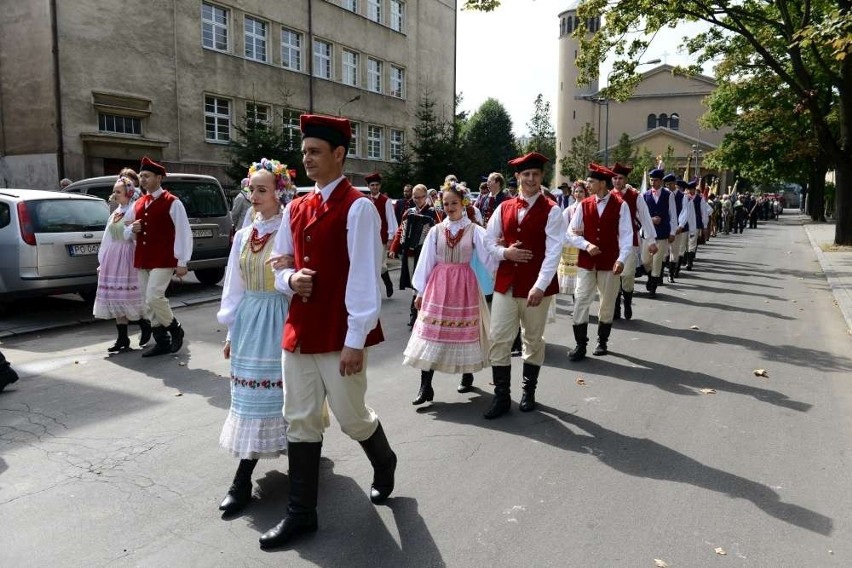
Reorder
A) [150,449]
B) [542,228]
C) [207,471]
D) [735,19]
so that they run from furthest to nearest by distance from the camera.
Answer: [735,19] < [542,228] < [150,449] < [207,471]

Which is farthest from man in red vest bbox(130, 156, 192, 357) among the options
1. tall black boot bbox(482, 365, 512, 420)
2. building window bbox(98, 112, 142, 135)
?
building window bbox(98, 112, 142, 135)

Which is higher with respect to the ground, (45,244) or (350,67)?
(350,67)

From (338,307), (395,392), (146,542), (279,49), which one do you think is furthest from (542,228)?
(279,49)

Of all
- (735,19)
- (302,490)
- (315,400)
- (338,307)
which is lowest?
(302,490)

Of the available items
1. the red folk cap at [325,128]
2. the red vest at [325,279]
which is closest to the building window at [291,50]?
the red folk cap at [325,128]

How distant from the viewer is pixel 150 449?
4715 millimetres

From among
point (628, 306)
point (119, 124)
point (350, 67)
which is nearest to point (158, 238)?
point (628, 306)

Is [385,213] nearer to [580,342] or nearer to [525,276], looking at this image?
[580,342]

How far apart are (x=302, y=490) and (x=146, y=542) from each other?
0.82 metres

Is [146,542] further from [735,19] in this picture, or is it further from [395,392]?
[735,19]

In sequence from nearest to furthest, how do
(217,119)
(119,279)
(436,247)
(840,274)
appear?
(436,247), (119,279), (840,274), (217,119)

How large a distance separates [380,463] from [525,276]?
7.76 feet

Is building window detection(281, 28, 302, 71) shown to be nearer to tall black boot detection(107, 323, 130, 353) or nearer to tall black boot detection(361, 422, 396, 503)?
tall black boot detection(107, 323, 130, 353)

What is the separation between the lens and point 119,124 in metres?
23.1
